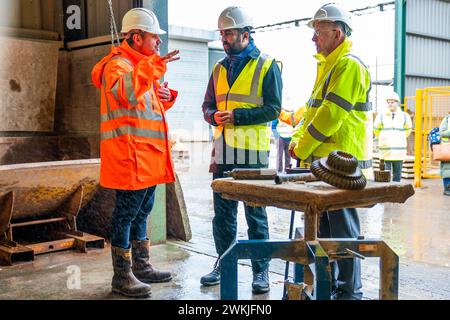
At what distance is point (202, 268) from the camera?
4199 mm

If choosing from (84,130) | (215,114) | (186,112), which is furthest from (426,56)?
(215,114)

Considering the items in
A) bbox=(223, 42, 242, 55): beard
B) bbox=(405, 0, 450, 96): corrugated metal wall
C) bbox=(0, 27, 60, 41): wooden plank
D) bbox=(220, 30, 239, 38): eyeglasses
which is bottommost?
bbox=(223, 42, 242, 55): beard

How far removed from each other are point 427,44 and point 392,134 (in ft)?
19.7

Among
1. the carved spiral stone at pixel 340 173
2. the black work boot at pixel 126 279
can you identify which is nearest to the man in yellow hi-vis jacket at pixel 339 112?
the carved spiral stone at pixel 340 173

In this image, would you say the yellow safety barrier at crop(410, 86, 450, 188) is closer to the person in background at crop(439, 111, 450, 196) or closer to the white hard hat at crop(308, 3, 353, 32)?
the person in background at crop(439, 111, 450, 196)

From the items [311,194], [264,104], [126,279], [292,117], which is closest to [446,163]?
[292,117]

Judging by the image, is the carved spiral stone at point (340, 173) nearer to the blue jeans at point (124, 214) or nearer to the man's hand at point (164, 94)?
the blue jeans at point (124, 214)

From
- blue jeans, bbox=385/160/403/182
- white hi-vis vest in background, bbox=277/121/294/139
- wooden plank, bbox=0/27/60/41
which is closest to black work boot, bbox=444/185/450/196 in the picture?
blue jeans, bbox=385/160/403/182

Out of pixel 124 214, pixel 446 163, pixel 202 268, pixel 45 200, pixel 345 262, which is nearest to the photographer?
pixel 345 262

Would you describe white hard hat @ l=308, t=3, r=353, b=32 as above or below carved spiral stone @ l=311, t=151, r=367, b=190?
above

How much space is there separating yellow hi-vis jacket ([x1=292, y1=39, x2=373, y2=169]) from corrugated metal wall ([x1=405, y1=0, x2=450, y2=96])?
1089 centimetres

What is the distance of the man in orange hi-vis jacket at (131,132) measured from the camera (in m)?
3.21

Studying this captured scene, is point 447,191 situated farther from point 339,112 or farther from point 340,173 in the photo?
point 340,173

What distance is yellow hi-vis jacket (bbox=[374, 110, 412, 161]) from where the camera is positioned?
348 inches
